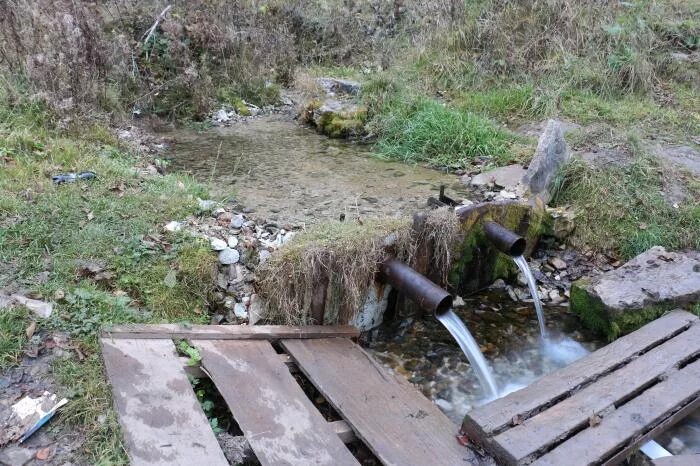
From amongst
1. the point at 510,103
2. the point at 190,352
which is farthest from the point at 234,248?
the point at 510,103

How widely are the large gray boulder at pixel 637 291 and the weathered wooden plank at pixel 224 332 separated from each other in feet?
5.96

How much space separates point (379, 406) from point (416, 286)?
86cm

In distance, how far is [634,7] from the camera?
→ 7.98m

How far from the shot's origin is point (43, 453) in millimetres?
2148

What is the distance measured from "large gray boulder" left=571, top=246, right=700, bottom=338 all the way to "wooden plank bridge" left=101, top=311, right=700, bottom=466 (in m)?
0.48

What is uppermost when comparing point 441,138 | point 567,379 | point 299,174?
point 441,138

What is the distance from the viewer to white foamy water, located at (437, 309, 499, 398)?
130 inches

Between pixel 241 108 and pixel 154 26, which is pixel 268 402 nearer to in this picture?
pixel 241 108

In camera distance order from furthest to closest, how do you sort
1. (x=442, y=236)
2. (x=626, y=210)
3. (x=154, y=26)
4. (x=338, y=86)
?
(x=338, y=86) → (x=154, y=26) → (x=626, y=210) → (x=442, y=236)

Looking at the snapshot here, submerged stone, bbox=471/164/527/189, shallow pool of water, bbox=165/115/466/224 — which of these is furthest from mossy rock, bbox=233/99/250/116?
submerged stone, bbox=471/164/527/189

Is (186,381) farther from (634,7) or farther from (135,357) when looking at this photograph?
(634,7)

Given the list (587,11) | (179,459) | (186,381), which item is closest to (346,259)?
(186,381)

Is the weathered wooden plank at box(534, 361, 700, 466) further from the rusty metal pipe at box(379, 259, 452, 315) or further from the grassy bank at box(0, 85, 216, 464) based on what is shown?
the grassy bank at box(0, 85, 216, 464)

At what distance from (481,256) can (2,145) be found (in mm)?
4082
